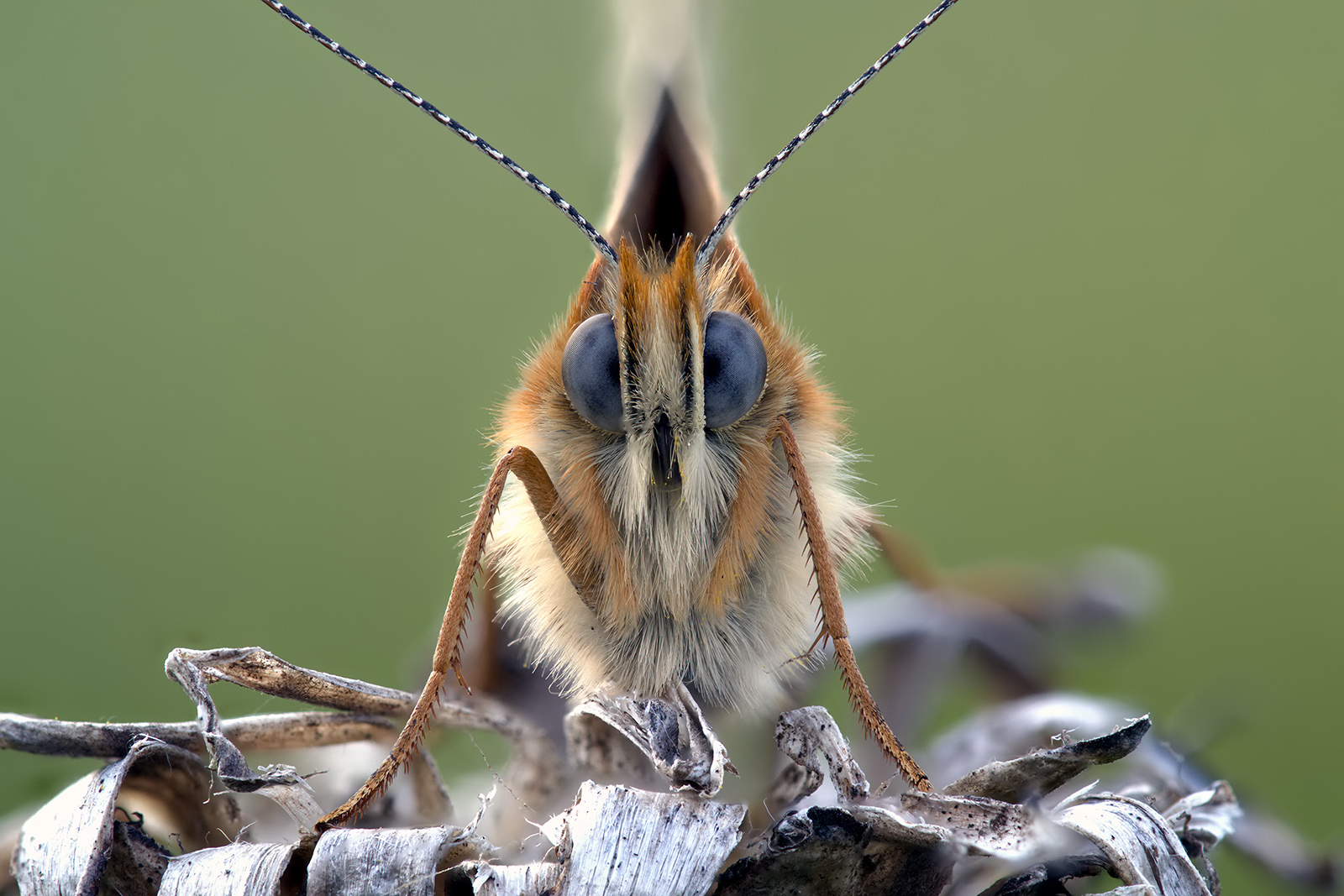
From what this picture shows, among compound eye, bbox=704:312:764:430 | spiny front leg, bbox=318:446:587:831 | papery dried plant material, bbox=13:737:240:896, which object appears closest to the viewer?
papery dried plant material, bbox=13:737:240:896

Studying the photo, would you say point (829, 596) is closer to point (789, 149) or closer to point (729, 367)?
point (729, 367)

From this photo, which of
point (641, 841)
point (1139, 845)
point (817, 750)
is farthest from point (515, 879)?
point (1139, 845)

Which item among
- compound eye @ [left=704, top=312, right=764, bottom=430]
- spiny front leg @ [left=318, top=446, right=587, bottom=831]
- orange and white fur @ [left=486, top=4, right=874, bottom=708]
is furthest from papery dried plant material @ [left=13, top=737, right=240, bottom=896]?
compound eye @ [left=704, top=312, right=764, bottom=430]

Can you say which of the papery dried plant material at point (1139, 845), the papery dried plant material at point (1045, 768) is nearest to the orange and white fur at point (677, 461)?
the papery dried plant material at point (1045, 768)

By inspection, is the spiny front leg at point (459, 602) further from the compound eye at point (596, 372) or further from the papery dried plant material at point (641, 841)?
the papery dried plant material at point (641, 841)

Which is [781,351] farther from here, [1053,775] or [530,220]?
[530,220]

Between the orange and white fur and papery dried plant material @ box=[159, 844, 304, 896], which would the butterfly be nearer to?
the orange and white fur

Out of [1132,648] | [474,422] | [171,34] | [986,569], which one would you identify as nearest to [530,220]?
[474,422]
